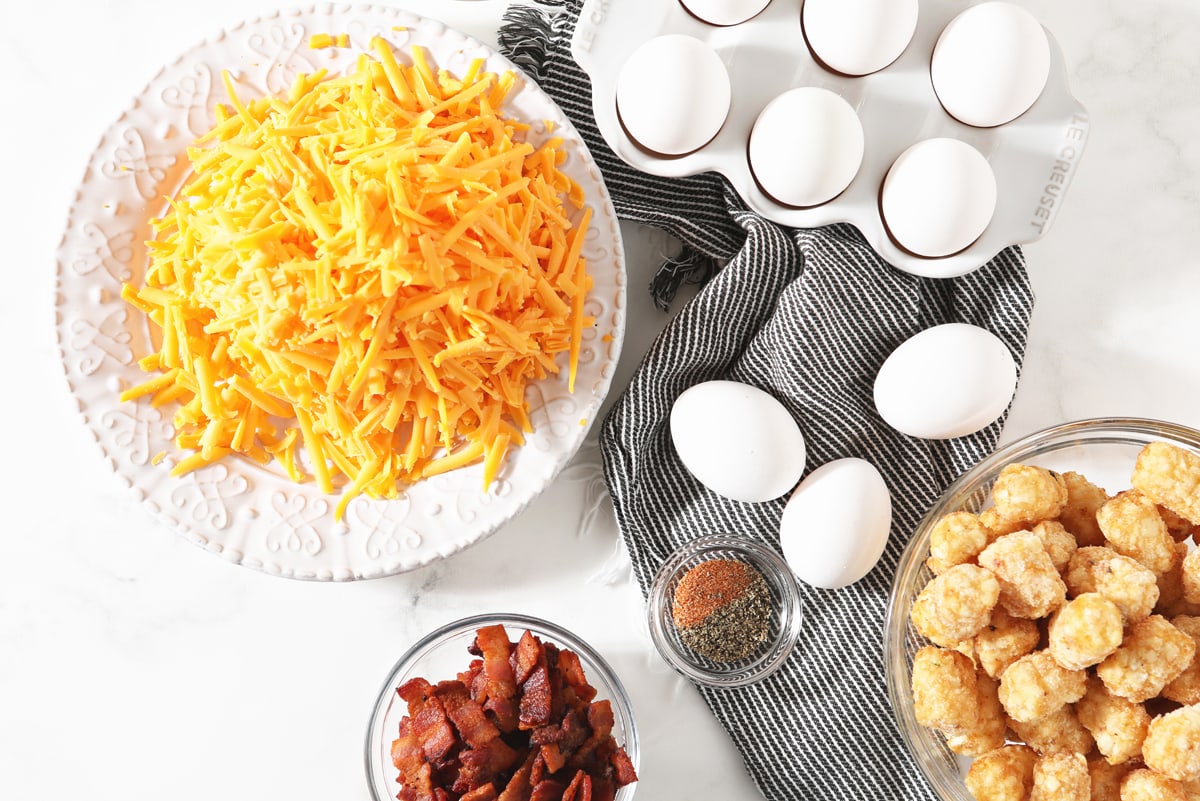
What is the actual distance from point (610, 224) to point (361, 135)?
1.16ft

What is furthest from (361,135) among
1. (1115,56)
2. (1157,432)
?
(1115,56)

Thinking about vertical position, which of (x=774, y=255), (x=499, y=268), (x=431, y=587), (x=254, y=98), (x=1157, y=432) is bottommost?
(x=431, y=587)

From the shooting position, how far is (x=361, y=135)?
1.11 metres

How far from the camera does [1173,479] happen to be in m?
Result: 1.12

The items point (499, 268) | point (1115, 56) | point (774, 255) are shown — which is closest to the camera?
point (499, 268)

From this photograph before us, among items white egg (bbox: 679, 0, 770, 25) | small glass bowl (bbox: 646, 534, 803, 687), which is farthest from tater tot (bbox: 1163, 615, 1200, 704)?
white egg (bbox: 679, 0, 770, 25)

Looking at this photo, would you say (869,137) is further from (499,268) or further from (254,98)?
(254,98)

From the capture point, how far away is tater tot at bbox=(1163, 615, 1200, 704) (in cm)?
110

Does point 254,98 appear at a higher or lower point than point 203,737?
higher

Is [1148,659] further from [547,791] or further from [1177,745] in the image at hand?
[547,791]

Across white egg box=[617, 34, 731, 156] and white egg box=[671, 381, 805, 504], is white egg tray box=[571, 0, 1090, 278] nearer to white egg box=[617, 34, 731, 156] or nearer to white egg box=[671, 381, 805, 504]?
white egg box=[617, 34, 731, 156]

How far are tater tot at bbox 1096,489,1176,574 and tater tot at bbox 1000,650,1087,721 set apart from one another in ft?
0.52

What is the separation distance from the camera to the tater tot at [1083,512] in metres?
1.22

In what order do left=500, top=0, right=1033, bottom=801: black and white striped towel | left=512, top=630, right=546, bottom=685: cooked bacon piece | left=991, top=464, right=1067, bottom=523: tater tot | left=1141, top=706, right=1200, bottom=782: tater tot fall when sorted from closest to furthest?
left=1141, top=706, right=1200, bottom=782: tater tot → left=991, top=464, right=1067, bottom=523: tater tot → left=512, top=630, right=546, bottom=685: cooked bacon piece → left=500, top=0, right=1033, bottom=801: black and white striped towel
